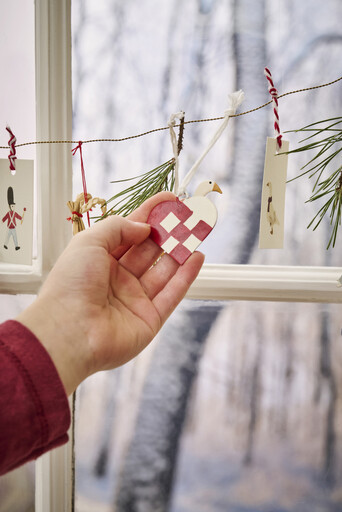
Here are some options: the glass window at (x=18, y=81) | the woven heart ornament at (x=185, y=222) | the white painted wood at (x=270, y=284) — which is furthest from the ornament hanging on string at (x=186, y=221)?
the glass window at (x=18, y=81)

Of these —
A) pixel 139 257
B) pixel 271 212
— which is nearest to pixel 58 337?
pixel 139 257

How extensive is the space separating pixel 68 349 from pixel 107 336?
0.08 meters

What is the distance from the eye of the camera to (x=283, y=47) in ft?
3.73

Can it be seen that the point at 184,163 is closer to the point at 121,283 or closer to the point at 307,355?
the point at 121,283

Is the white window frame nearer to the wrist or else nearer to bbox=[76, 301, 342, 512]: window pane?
bbox=[76, 301, 342, 512]: window pane

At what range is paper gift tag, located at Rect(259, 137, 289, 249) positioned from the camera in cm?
82

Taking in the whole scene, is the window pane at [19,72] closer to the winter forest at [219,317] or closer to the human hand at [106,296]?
the winter forest at [219,317]

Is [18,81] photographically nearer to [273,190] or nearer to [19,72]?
[19,72]

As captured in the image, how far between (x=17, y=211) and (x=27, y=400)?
0.56m

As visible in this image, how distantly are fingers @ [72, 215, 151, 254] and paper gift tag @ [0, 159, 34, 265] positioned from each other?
1.04 ft

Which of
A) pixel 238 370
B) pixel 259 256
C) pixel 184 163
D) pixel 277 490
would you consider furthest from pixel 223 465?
pixel 184 163

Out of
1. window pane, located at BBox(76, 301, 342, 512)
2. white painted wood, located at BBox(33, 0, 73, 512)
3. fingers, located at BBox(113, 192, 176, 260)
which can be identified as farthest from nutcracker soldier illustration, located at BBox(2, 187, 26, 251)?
window pane, located at BBox(76, 301, 342, 512)

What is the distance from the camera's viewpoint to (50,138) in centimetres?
114

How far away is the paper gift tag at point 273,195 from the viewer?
816mm
